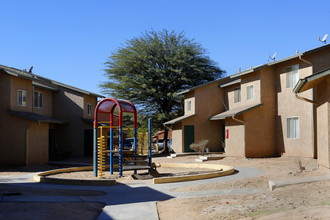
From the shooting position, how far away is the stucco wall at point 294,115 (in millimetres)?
21859

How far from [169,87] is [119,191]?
2480 cm

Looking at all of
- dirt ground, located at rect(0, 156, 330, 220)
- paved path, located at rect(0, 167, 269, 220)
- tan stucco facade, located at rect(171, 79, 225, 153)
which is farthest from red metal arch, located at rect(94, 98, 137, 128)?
tan stucco facade, located at rect(171, 79, 225, 153)

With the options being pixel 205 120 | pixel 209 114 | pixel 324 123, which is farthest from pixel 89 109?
pixel 324 123

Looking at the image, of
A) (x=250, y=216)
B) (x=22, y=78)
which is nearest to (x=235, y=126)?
(x=22, y=78)

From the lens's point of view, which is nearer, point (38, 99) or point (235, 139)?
point (235, 139)

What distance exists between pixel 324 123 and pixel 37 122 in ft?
55.9

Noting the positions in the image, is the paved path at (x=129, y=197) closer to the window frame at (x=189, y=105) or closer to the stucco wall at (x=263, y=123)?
the stucco wall at (x=263, y=123)

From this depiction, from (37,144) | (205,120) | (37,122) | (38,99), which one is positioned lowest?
(37,144)

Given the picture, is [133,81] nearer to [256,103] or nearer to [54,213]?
[256,103]

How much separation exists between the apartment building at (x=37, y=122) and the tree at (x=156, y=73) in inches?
253

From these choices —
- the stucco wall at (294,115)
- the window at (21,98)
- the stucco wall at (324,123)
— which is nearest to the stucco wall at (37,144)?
the window at (21,98)

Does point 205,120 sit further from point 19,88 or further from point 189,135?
point 19,88

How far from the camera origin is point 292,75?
23.3 m

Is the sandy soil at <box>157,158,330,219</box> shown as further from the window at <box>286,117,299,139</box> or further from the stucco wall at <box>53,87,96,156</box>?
the stucco wall at <box>53,87,96,156</box>
